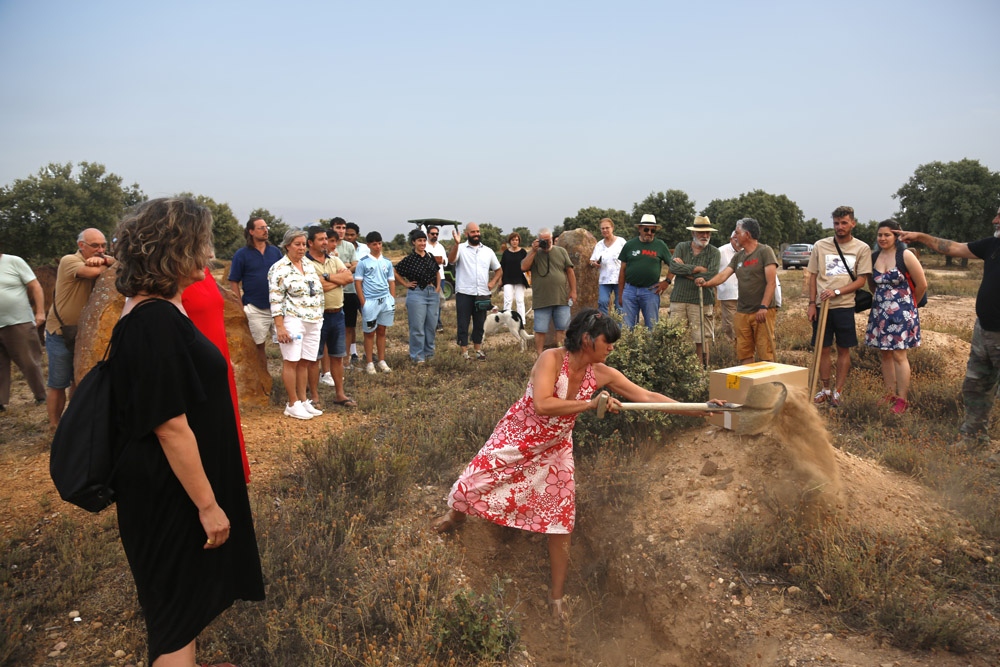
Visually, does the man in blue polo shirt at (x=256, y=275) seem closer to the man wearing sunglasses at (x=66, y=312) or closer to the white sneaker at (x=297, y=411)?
the white sneaker at (x=297, y=411)

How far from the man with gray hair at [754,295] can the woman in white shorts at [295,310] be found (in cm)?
452

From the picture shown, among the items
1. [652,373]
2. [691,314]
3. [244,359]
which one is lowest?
[244,359]

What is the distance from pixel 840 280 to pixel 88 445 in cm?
638

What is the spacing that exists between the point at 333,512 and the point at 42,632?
1603 mm

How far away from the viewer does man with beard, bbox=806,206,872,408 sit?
5859mm

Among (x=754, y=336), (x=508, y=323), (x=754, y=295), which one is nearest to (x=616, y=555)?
(x=754, y=336)

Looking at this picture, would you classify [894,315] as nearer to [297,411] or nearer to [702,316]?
[702,316]

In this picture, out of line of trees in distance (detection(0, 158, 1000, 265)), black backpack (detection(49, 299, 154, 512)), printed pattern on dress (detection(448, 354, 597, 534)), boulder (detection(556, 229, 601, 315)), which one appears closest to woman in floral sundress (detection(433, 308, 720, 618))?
printed pattern on dress (detection(448, 354, 597, 534))

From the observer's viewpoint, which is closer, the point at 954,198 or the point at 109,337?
the point at 109,337

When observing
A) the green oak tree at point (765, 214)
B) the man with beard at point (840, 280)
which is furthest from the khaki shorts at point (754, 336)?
the green oak tree at point (765, 214)

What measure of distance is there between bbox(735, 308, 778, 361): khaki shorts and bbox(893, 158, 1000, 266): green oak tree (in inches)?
1247

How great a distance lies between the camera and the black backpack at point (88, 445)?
186 centimetres

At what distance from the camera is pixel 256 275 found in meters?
6.23

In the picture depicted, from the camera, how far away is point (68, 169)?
1320 inches
